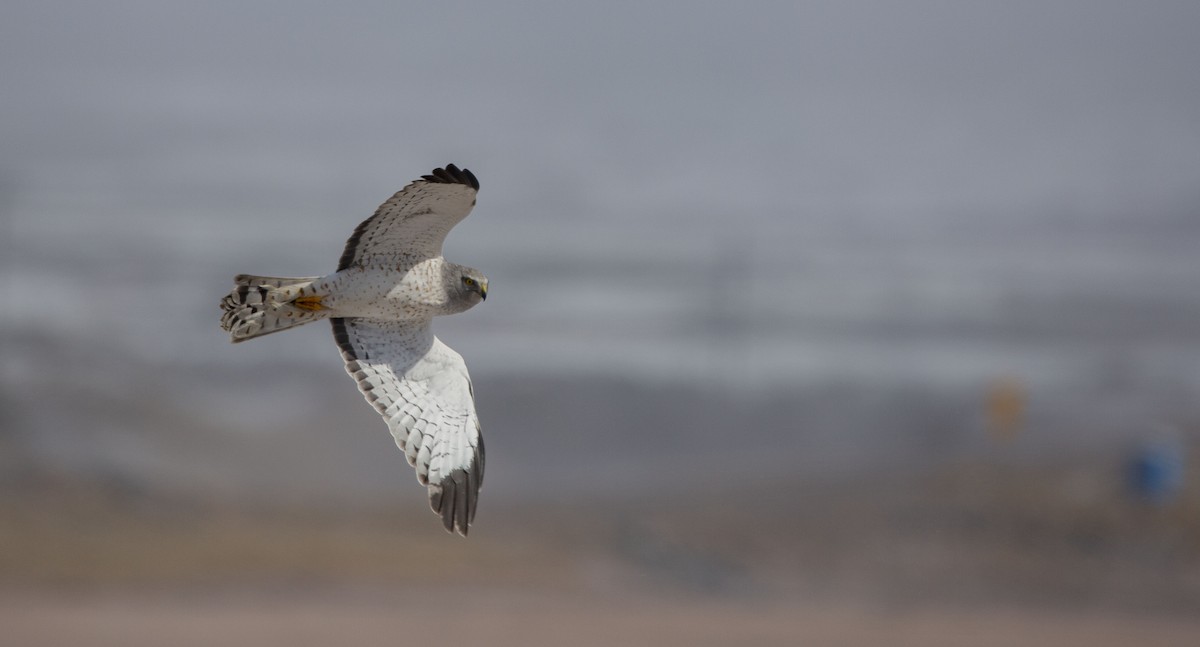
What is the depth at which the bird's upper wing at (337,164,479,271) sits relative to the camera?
693cm

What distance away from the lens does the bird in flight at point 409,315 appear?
23.7 feet

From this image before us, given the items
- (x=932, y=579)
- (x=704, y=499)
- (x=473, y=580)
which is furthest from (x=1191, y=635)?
(x=473, y=580)

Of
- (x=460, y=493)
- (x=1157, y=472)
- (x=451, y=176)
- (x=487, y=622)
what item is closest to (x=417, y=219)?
(x=451, y=176)

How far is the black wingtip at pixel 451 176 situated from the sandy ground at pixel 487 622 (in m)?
34.1

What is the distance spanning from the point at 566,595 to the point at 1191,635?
16879 millimetres

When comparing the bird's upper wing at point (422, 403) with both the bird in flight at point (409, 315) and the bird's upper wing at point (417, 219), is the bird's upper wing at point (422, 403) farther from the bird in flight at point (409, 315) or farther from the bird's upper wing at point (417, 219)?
the bird's upper wing at point (417, 219)

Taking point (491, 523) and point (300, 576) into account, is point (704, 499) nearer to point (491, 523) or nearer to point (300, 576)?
point (491, 523)

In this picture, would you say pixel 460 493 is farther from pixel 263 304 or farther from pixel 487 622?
pixel 487 622

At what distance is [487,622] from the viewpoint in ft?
133

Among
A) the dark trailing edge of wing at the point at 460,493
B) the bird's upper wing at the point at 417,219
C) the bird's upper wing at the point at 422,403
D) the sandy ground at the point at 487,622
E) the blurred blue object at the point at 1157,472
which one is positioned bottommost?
the dark trailing edge of wing at the point at 460,493

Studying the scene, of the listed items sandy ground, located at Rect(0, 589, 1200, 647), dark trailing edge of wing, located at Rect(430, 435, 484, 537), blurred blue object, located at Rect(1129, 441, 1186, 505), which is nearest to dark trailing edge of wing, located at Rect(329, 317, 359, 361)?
dark trailing edge of wing, located at Rect(430, 435, 484, 537)

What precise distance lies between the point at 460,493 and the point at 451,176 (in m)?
1.83

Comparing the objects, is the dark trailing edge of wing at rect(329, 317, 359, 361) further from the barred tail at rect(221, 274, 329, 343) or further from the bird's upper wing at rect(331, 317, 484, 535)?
the barred tail at rect(221, 274, 329, 343)

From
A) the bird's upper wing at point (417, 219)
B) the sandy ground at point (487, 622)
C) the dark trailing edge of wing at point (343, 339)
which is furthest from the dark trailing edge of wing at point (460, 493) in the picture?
the sandy ground at point (487, 622)
